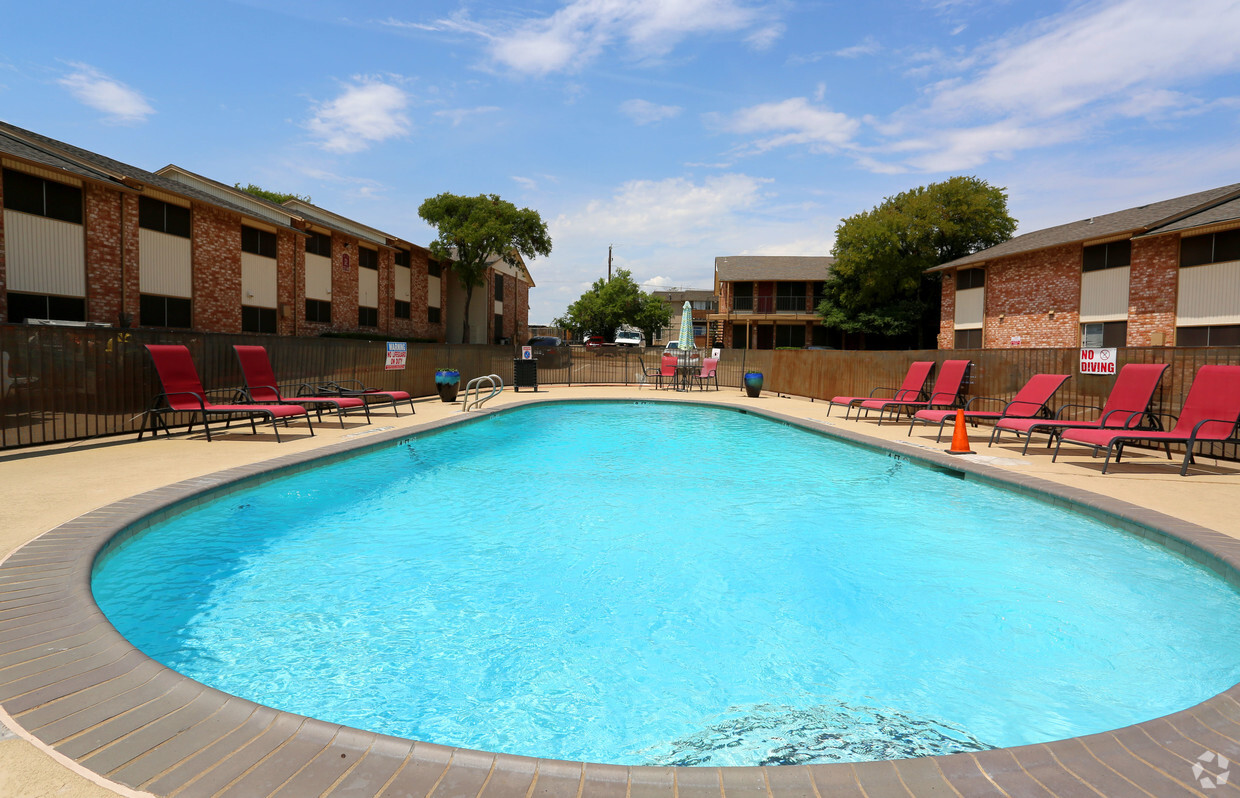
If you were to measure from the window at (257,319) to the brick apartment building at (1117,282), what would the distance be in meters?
28.2

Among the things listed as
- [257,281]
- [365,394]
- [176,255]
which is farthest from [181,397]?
[257,281]

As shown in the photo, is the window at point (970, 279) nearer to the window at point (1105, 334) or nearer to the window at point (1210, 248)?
the window at point (1105, 334)

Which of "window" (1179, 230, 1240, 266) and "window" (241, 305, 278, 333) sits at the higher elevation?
"window" (1179, 230, 1240, 266)

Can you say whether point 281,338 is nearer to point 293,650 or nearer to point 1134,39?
point 293,650

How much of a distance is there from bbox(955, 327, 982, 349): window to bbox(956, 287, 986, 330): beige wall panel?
207 mm

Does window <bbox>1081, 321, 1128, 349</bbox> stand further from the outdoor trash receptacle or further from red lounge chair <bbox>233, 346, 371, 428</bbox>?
red lounge chair <bbox>233, 346, 371, 428</bbox>

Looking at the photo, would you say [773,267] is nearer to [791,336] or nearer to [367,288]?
[791,336]

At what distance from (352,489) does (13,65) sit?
13.6 meters

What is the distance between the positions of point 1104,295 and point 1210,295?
367cm

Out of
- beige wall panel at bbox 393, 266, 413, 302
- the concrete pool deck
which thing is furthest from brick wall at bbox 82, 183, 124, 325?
the concrete pool deck

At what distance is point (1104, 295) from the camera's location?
2216 centimetres

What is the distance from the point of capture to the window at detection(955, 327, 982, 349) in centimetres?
2831

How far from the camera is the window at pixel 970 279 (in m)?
28.2

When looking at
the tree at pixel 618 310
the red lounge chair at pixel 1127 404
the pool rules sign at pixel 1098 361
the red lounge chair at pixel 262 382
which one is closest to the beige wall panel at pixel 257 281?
the red lounge chair at pixel 262 382
